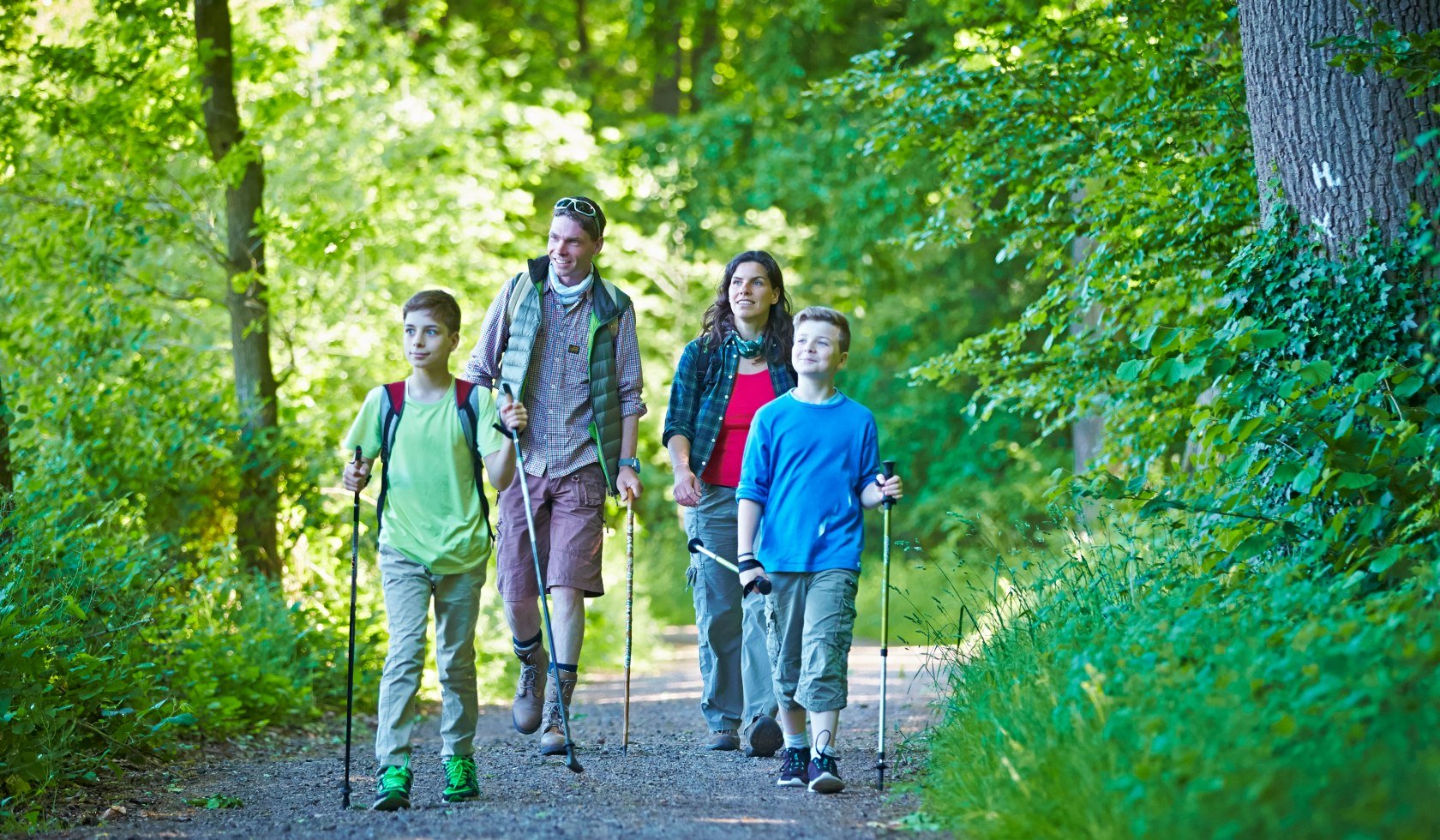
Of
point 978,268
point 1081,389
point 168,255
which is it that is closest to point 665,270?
point 978,268

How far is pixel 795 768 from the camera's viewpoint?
17.3 ft

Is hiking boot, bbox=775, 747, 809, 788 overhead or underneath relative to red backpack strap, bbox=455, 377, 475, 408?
underneath

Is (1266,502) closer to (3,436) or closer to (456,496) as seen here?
(456,496)

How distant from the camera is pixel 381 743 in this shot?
4926mm

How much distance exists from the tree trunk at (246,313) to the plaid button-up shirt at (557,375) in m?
4.20

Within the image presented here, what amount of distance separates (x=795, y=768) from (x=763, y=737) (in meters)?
0.77

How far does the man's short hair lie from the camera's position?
610 centimetres

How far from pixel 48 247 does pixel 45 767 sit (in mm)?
5978

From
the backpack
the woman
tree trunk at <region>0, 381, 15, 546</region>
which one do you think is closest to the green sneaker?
the backpack

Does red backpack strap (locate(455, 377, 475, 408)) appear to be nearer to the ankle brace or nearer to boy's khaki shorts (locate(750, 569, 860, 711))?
boy's khaki shorts (locate(750, 569, 860, 711))

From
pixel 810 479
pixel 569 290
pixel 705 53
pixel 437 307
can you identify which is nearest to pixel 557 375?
pixel 569 290

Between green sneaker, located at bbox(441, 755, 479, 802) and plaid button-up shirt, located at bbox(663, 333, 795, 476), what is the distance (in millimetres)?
1814

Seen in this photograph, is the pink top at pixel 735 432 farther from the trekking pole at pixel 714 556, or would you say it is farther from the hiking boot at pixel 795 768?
the hiking boot at pixel 795 768

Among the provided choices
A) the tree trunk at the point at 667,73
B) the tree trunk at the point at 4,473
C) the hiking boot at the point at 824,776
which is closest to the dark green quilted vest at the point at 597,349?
the hiking boot at the point at 824,776
